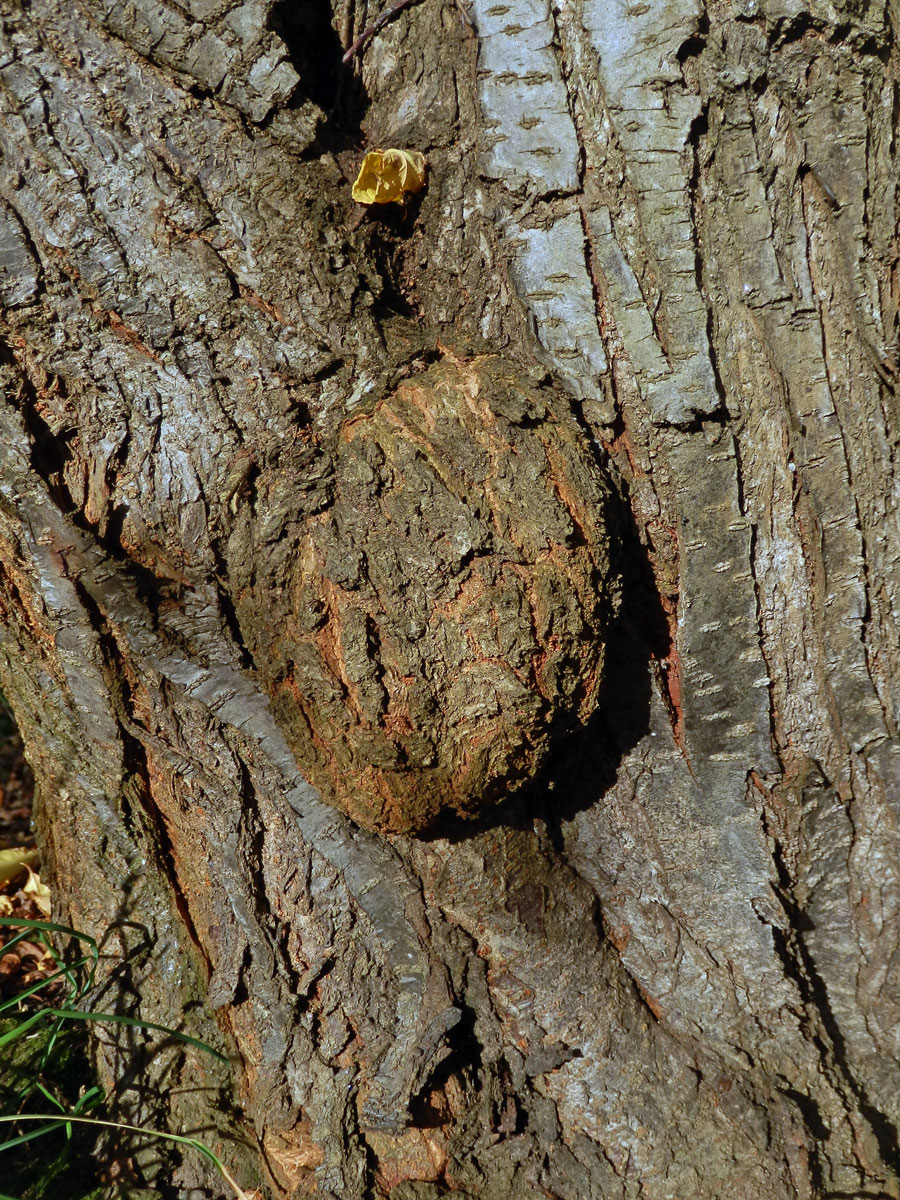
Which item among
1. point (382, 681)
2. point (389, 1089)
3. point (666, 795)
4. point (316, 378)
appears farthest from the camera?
point (666, 795)

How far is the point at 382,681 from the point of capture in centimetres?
143

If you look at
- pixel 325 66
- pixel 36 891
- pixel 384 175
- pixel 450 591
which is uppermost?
pixel 325 66

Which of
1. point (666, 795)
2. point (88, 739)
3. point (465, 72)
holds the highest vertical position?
point (465, 72)

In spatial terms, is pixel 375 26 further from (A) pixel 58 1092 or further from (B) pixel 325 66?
(A) pixel 58 1092

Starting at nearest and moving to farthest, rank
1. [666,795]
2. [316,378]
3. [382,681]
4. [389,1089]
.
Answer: [382,681]
[316,378]
[389,1089]
[666,795]

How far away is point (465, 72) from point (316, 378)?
63 cm

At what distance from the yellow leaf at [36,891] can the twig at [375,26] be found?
2.50 metres

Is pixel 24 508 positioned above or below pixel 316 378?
below

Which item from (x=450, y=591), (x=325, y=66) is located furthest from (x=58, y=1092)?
(x=325, y=66)

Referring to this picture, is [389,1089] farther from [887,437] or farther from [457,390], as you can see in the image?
[887,437]

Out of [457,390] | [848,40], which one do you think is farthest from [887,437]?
[457,390]

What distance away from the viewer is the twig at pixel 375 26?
161cm

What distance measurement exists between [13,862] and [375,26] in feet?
8.48

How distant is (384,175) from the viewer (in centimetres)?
156
